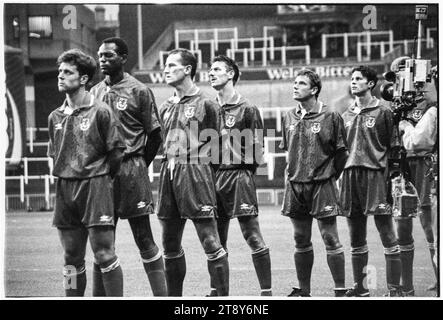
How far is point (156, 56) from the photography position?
313 inches

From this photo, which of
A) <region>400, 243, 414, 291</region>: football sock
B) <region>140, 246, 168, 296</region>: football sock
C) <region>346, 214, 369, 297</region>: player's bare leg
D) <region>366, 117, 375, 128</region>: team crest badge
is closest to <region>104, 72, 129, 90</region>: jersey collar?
<region>140, 246, 168, 296</region>: football sock

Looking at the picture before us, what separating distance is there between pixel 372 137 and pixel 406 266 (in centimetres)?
95

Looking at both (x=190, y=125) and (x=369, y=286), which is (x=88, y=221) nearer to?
(x=190, y=125)

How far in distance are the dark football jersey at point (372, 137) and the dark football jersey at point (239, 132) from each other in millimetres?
659

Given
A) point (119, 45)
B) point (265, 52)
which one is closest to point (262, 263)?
point (119, 45)

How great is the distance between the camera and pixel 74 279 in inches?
229

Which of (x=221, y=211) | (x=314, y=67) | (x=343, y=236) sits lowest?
(x=343, y=236)

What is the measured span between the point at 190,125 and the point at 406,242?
6.11 ft

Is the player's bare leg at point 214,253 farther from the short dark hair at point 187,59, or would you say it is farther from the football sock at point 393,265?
the football sock at point 393,265

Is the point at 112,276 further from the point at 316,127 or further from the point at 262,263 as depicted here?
the point at 316,127

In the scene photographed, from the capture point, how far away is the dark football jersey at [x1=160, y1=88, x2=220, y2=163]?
614cm

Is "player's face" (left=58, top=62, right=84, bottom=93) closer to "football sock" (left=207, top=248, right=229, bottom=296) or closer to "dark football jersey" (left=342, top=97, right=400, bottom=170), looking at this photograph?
"football sock" (left=207, top=248, right=229, bottom=296)

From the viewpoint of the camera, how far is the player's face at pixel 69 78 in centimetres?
579

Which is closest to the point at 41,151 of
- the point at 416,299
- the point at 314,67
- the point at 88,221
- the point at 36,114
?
the point at 36,114
